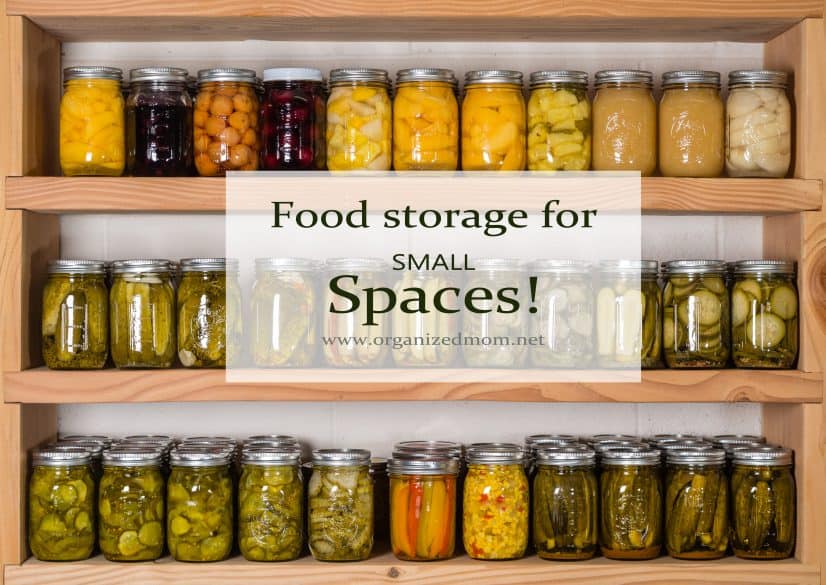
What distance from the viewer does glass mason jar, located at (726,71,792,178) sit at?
1.63 m

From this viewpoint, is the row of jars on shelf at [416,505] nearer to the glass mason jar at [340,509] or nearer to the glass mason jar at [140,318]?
the glass mason jar at [340,509]

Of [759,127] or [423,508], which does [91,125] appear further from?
[759,127]

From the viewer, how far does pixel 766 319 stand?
162cm

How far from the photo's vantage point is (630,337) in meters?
1.61

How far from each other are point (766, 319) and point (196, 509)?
0.90 metres

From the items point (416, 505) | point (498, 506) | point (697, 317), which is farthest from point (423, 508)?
point (697, 317)

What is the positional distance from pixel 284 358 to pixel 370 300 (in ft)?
0.52

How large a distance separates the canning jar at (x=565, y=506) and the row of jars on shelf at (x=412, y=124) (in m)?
0.45

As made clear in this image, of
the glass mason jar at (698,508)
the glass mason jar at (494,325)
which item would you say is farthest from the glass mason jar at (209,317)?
the glass mason jar at (698,508)

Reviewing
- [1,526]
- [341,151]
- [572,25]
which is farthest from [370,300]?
[1,526]

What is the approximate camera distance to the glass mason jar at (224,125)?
1624mm

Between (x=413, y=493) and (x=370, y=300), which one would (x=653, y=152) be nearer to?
(x=370, y=300)

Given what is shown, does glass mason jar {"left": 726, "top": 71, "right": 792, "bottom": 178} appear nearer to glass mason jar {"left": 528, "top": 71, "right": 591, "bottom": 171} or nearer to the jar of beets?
glass mason jar {"left": 528, "top": 71, "right": 591, "bottom": 171}

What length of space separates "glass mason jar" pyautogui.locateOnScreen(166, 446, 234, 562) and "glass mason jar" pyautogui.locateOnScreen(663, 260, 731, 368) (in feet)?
2.33
